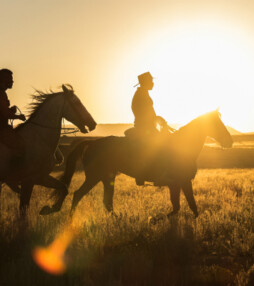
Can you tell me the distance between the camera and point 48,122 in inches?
253

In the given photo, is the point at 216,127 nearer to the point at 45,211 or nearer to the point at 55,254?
the point at 45,211

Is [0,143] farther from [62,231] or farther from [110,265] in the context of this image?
[110,265]

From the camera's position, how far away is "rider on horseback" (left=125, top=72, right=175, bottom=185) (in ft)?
24.9

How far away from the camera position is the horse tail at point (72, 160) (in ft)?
26.1

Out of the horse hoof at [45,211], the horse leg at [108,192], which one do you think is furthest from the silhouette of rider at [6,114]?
the horse leg at [108,192]

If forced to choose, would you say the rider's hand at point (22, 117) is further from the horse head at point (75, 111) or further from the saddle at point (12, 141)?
the horse head at point (75, 111)

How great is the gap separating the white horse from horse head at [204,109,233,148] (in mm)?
2976

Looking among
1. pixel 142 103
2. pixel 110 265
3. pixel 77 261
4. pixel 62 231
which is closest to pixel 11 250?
pixel 62 231

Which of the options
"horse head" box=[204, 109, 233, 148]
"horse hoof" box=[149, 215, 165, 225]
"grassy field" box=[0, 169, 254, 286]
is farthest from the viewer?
"horse head" box=[204, 109, 233, 148]

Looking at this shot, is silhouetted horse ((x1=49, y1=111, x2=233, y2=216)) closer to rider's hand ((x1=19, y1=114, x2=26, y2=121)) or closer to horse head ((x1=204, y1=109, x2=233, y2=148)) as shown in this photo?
horse head ((x1=204, y1=109, x2=233, y2=148))

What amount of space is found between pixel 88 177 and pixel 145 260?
11.7 ft

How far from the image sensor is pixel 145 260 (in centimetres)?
466

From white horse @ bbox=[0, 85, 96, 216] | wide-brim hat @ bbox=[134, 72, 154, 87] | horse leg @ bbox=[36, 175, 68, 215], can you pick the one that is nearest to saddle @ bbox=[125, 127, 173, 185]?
wide-brim hat @ bbox=[134, 72, 154, 87]

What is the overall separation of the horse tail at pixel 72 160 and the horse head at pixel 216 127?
3090mm
